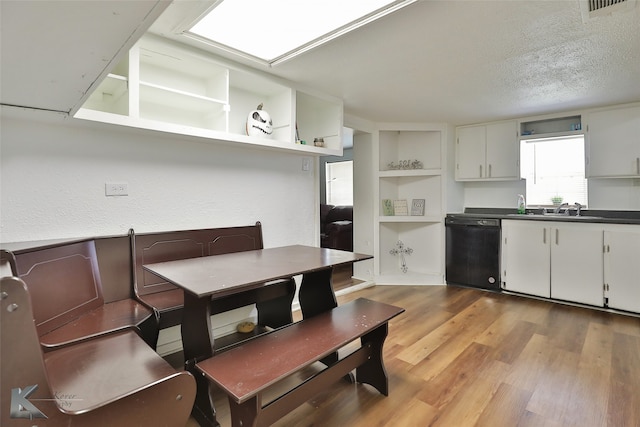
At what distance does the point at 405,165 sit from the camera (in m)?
4.54

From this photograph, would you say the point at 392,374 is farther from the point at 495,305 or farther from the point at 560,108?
the point at 560,108

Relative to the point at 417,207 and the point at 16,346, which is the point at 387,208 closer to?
the point at 417,207

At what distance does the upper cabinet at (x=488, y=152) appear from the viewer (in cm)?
398

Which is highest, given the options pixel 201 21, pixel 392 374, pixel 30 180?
pixel 201 21

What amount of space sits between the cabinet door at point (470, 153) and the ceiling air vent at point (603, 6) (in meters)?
2.64

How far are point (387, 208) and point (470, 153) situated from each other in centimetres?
133

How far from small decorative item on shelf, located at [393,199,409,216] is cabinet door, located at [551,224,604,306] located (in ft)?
5.70

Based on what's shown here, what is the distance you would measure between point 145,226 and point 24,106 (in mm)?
979

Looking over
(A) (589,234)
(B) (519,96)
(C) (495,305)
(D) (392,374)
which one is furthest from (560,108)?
(D) (392,374)

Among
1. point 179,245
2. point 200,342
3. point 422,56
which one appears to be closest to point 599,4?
point 422,56

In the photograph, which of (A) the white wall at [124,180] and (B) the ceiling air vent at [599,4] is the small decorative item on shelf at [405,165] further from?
(B) the ceiling air vent at [599,4]

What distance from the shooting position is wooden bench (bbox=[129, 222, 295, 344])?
6.79ft

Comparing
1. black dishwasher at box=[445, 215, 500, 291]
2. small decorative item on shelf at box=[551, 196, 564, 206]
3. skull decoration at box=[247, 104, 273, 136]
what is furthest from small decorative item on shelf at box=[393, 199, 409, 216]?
skull decoration at box=[247, 104, 273, 136]

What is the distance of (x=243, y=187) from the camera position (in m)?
2.85
